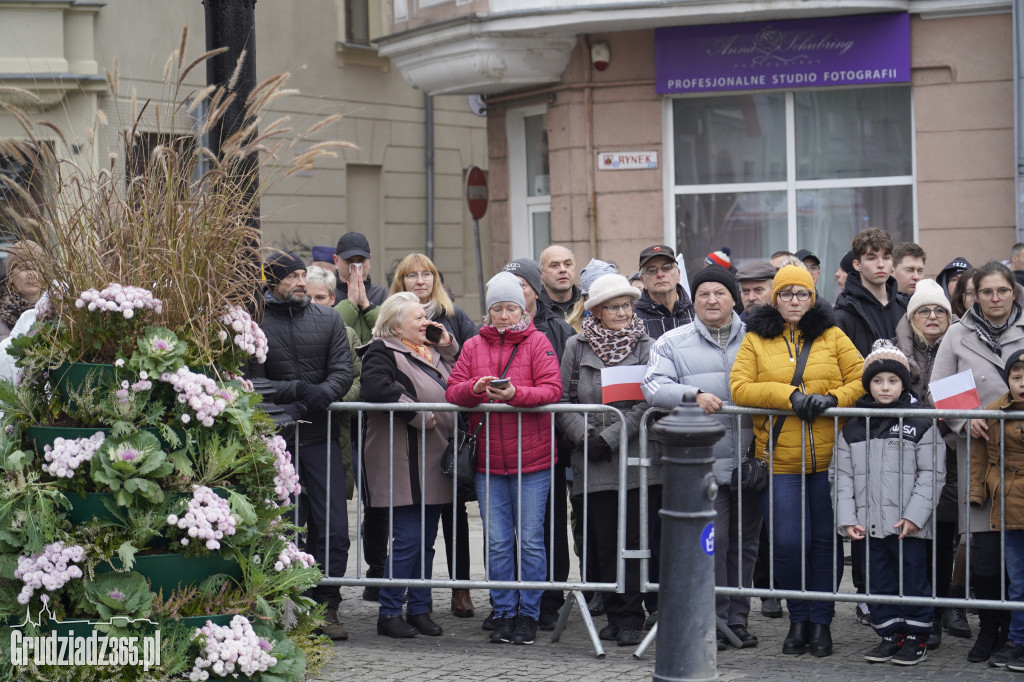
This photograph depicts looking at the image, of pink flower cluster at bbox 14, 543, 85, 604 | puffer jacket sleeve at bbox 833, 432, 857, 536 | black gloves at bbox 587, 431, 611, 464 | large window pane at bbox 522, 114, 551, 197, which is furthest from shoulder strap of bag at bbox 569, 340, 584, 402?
large window pane at bbox 522, 114, 551, 197

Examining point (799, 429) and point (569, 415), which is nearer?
point (799, 429)

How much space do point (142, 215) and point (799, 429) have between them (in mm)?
3309

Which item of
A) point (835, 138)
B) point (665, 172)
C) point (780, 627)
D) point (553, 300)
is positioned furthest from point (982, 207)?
point (780, 627)

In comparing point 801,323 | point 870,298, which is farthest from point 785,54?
point 801,323

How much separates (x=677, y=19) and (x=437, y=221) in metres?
10.2

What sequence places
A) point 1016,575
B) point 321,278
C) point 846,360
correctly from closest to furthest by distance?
point 1016,575
point 846,360
point 321,278

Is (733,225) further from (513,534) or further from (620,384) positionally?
(513,534)

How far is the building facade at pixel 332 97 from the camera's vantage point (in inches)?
672

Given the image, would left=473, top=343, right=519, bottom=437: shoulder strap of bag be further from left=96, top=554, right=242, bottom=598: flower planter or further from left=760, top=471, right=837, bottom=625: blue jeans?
left=96, top=554, right=242, bottom=598: flower planter

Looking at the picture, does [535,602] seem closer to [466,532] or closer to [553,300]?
[466,532]

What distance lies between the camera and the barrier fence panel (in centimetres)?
623

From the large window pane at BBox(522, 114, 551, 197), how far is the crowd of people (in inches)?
308

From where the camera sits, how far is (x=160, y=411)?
5.31 meters

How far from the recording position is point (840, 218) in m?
14.0
